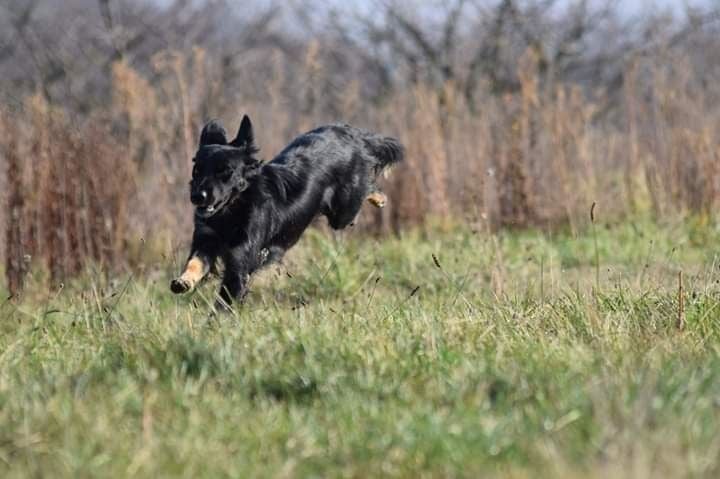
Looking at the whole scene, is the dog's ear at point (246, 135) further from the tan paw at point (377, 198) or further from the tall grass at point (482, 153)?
the tall grass at point (482, 153)

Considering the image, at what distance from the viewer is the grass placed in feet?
9.49

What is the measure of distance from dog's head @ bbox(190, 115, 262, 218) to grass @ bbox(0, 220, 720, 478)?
702mm

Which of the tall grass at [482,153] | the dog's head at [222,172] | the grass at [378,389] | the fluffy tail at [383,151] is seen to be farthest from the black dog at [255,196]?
the tall grass at [482,153]

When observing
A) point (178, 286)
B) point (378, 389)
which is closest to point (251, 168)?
point (178, 286)

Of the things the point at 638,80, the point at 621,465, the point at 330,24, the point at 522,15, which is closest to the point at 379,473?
the point at 621,465

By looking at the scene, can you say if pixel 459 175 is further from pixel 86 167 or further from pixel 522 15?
pixel 522 15

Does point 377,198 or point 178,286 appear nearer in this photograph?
point 178,286

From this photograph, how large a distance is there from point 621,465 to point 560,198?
6690mm

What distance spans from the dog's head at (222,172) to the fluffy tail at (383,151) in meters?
1.41

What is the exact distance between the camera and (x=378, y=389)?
3.50 metres

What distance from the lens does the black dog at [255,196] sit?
578 cm

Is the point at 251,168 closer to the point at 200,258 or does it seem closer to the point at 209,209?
the point at 209,209

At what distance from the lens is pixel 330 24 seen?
18.4m

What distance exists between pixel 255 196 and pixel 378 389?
269cm
